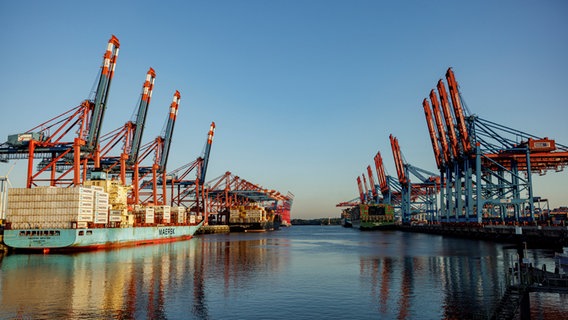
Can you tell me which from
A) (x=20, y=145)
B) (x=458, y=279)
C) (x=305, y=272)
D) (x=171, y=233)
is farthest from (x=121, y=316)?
(x=171, y=233)

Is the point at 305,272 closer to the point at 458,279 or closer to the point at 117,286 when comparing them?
the point at 458,279

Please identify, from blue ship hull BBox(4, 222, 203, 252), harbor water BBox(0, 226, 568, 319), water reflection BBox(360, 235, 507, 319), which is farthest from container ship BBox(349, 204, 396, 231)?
harbor water BBox(0, 226, 568, 319)

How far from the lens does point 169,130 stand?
117m

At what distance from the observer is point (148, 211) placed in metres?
90.7

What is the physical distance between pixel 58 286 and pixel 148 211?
196 feet

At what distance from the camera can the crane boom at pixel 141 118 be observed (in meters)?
97.3

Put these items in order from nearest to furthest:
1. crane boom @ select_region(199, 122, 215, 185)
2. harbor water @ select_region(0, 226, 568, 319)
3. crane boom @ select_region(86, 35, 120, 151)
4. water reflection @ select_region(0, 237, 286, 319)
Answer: harbor water @ select_region(0, 226, 568, 319)
water reflection @ select_region(0, 237, 286, 319)
crane boom @ select_region(86, 35, 120, 151)
crane boom @ select_region(199, 122, 215, 185)

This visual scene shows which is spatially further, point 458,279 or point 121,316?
point 458,279

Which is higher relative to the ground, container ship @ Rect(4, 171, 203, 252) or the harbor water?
container ship @ Rect(4, 171, 203, 252)

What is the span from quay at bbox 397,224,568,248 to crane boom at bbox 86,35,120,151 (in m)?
67.9

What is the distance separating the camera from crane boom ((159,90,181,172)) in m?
115

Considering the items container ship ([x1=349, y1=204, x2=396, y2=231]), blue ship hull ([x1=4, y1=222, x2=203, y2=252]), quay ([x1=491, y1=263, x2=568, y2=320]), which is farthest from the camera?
container ship ([x1=349, y1=204, x2=396, y2=231])

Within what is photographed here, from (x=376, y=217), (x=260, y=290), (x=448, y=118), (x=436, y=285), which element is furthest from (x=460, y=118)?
(x=376, y=217)

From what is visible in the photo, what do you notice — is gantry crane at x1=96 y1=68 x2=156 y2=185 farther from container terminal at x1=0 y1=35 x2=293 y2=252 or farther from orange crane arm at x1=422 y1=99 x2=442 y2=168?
orange crane arm at x1=422 y1=99 x2=442 y2=168
